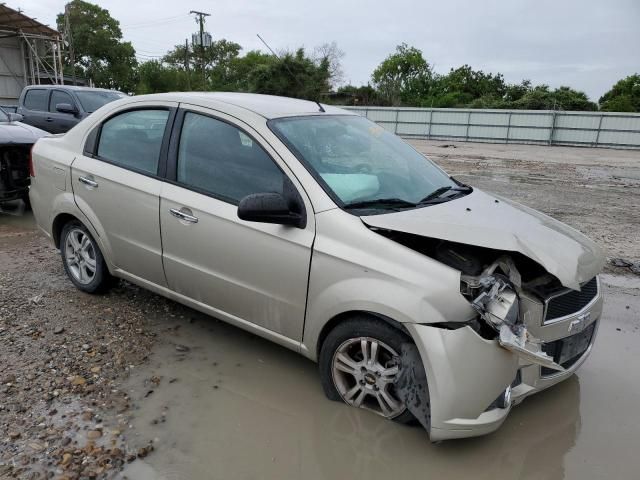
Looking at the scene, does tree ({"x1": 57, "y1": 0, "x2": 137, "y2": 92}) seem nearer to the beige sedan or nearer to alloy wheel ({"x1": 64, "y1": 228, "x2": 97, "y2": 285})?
alloy wheel ({"x1": 64, "y1": 228, "x2": 97, "y2": 285})

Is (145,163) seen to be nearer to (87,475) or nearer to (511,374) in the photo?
(87,475)

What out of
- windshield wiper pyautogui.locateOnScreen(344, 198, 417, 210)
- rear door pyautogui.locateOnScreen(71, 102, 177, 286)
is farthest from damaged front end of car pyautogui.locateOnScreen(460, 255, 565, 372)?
rear door pyautogui.locateOnScreen(71, 102, 177, 286)

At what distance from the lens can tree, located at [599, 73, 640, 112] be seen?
35.8 meters

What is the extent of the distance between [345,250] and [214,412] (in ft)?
4.03

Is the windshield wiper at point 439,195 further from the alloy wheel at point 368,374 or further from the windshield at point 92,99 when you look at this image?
the windshield at point 92,99

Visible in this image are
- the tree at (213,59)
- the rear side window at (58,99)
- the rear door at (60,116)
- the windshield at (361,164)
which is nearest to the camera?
the windshield at (361,164)

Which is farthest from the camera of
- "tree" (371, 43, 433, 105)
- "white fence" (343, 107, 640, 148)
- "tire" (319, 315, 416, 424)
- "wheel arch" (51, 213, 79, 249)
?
"tree" (371, 43, 433, 105)

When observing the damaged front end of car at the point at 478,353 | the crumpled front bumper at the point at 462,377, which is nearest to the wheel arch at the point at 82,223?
the damaged front end of car at the point at 478,353

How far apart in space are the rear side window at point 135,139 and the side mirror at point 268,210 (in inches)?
43.9

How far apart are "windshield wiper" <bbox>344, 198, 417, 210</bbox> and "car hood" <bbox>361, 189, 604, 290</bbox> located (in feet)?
0.34

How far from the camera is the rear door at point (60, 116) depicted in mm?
10953

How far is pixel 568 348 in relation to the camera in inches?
113

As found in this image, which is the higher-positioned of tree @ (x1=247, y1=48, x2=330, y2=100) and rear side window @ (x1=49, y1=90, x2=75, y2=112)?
tree @ (x1=247, y1=48, x2=330, y2=100)

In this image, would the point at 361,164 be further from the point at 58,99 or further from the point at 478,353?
the point at 58,99
